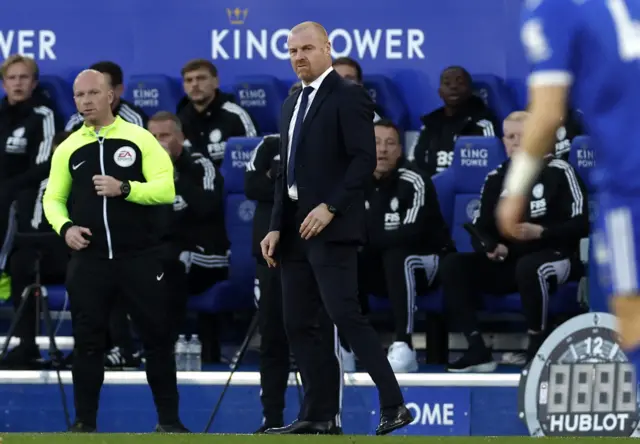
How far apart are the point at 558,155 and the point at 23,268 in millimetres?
3180

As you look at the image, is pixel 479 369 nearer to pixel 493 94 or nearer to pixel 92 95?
pixel 493 94

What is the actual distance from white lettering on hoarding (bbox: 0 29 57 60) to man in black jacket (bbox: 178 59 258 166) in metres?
1.35

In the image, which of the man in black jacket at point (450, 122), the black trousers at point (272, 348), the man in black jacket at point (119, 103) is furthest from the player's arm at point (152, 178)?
the man in black jacket at point (450, 122)

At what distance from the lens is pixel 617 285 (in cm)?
347

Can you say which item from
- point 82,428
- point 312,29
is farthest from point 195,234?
point 312,29

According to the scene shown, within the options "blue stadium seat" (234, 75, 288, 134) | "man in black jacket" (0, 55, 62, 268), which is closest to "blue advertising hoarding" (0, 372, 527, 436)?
"man in black jacket" (0, 55, 62, 268)

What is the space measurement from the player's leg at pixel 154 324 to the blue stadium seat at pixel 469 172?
242 cm

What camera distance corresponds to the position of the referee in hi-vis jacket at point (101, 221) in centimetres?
662

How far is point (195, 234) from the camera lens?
859 cm

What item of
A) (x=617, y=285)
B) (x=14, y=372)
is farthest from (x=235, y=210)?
(x=617, y=285)

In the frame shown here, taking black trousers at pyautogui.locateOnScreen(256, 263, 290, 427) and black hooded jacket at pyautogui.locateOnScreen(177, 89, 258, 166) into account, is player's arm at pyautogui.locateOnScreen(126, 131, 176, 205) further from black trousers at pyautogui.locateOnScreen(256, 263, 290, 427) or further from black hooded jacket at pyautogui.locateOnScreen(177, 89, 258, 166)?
black hooded jacket at pyautogui.locateOnScreen(177, 89, 258, 166)

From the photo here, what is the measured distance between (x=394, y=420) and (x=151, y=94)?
431 centimetres

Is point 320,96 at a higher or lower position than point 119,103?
lower

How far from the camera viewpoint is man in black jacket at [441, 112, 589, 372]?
26.2 ft
